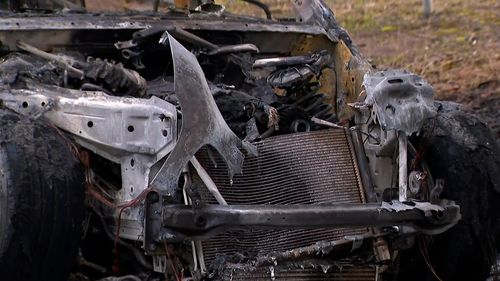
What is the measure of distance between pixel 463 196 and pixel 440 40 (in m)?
6.93

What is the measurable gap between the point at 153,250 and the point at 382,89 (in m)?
1.37

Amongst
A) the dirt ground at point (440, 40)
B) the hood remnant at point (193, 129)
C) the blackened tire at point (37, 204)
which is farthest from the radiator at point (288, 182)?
the dirt ground at point (440, 40)

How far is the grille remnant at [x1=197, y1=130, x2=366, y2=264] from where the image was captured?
502 centimetres

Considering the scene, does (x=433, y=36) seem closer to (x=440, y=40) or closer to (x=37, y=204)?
(x=440, y=40)

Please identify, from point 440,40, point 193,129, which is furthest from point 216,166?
point 440,40

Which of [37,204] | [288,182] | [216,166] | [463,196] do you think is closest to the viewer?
[37,204]

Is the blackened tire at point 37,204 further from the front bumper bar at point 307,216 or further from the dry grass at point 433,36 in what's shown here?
the dry grass at point 433,36

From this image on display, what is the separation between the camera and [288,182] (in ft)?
17.3

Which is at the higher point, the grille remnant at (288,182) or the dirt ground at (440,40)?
the dirt ground at (440,40)

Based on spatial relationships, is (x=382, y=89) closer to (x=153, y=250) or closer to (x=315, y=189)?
(x=315, y=189)

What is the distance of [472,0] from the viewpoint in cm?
1383

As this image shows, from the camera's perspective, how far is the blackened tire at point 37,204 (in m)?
4.50

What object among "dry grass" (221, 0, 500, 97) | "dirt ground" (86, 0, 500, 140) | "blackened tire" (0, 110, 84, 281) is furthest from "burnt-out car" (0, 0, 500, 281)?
"dry grass" (221, 0, 500, 97)

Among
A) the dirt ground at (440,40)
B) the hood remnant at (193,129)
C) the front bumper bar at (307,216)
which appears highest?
the dirt ground at (440,40)
